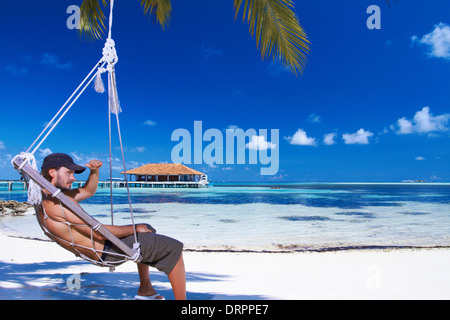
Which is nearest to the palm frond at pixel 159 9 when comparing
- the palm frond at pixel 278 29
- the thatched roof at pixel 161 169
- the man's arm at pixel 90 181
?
the palm frond at pixel 278 29

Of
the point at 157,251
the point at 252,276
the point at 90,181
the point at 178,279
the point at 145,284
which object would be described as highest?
the point at 90,181

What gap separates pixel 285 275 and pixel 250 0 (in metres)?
3.15

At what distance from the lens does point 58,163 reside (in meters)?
2.09

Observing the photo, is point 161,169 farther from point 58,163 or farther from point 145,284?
point 58,163

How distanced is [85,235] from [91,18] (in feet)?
12.0

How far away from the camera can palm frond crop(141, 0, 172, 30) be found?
473 centimetres

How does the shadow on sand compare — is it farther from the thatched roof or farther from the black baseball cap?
the thatched roof

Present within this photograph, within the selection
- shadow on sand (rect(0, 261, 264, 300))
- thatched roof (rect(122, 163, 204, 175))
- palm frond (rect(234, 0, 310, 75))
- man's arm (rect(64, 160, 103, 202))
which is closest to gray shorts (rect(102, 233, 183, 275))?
man's arm (rect(64, 160, 103, 202))

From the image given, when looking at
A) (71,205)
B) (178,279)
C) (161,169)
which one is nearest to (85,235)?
(71,205)

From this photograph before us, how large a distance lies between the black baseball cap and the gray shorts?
515mm

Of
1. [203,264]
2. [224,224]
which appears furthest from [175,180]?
[203,264]
